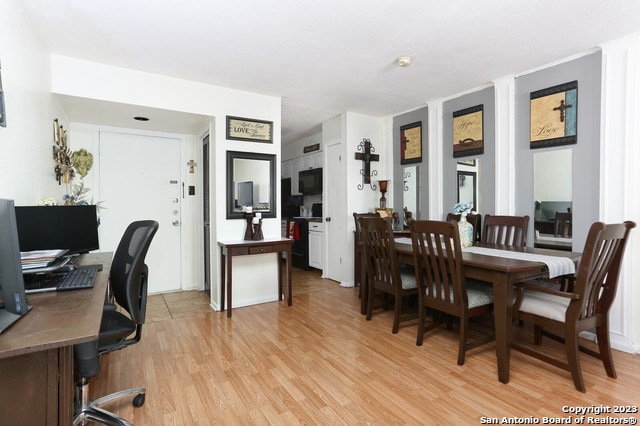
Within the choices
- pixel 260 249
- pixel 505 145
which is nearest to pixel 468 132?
pixel 505 145

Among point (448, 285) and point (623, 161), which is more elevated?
point (623, 161)

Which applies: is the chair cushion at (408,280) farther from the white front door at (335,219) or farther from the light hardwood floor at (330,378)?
the white front door at (335,219)

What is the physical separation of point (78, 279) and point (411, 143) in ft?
12.7

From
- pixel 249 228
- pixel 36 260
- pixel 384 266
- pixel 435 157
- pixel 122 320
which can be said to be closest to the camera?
pixel 36 260

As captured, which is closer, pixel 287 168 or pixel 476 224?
pixel 476 224

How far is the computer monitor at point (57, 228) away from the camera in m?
1.83

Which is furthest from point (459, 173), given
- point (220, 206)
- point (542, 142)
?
point (220, 206)

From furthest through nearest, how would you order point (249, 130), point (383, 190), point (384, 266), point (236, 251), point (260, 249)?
point (383, 190) → point (249, 130) → point (260, 249) → point (236, 251) → point (384, 266)

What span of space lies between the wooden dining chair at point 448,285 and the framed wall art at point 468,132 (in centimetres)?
163

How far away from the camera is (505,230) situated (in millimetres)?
3090

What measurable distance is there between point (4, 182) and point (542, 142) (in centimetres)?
395

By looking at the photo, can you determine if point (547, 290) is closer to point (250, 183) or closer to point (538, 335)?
point (538, 335)

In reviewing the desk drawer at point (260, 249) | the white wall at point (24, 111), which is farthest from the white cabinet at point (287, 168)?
the white wall at point (24, 111)

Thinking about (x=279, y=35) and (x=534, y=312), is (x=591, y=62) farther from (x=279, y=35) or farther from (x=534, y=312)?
(x=279, y=35)
